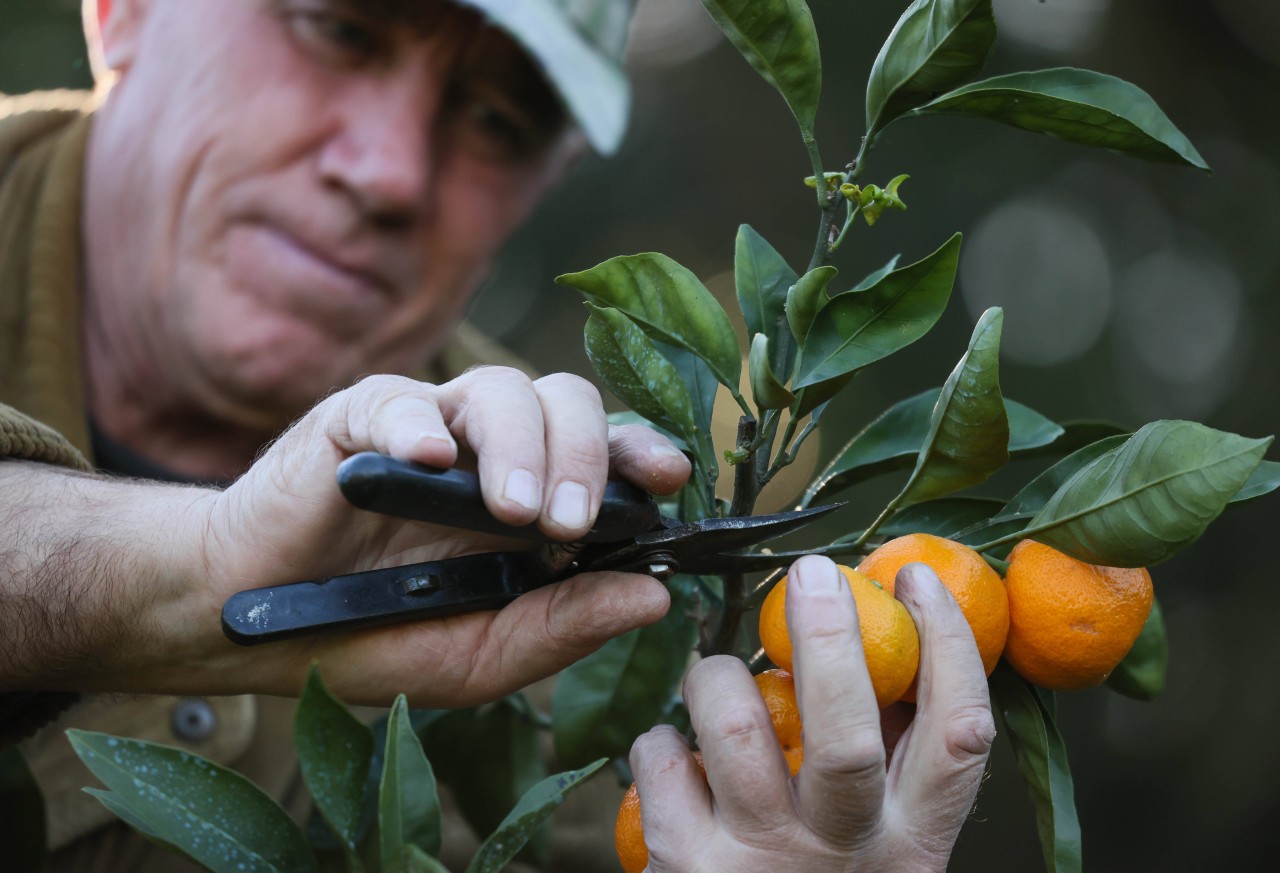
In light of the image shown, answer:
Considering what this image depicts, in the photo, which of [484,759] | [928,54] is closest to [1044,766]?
[928,54]

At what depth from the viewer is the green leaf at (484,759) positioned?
893mm

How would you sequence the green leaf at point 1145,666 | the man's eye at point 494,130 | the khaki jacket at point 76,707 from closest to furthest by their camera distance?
the green leaf at point 1145,666 → the khaki jacket at point 76,707 → the man's eye at point 494,130

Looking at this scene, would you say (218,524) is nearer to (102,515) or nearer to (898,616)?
(102,515)

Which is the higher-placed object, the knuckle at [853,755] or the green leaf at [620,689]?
the knuckle at [853,755]

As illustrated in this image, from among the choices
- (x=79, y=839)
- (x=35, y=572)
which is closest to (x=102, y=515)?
(x=35, y=572)

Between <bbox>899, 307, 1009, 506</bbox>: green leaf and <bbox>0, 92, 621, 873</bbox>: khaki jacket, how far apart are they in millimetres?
995

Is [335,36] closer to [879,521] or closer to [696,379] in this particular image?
[696,379]

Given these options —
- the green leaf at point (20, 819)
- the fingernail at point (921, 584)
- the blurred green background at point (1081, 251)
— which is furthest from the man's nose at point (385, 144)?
the blurred green background at point (1081, 251)

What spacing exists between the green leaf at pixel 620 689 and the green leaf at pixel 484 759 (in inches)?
6.9

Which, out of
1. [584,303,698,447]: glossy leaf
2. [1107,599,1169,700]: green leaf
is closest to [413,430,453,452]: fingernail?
[584,303,698,447]: glossy leaf

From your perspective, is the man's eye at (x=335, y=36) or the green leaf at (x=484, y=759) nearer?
the green leaf at (x=484, y=759)

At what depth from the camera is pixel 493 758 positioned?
0.90 m

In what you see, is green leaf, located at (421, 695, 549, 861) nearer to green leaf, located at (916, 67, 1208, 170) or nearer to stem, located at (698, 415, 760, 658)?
stem, located at (698, 415, 760, 658)

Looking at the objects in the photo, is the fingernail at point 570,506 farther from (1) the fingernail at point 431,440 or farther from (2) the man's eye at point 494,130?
(2) the man's eye at point 494,130
